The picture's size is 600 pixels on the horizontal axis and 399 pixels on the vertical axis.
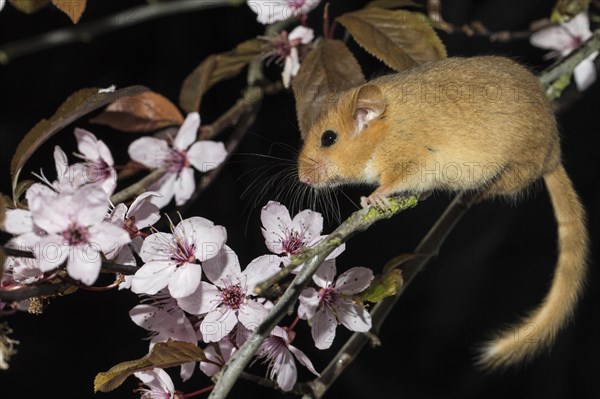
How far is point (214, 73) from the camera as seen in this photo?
1919 millimetres

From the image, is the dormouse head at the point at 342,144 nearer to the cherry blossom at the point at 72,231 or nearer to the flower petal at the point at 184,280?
the flower petal at the point at 184,280

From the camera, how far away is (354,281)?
1.38m

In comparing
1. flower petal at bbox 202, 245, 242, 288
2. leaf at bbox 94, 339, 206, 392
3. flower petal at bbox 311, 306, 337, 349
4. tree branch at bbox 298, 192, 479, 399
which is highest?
flower petal at bbox 202, 245, 242, 288

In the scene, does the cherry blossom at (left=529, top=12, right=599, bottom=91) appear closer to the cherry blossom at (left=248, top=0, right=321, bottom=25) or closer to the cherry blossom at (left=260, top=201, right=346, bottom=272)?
the cherry blossom at (left=248, top=0, right=321, bottom=25)

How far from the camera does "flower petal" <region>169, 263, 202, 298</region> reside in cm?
124

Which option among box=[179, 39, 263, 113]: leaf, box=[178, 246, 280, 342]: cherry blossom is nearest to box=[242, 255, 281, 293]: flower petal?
box=[178, 246, 280, 342]: cherry blossom

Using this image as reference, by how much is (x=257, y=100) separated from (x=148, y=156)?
46cm

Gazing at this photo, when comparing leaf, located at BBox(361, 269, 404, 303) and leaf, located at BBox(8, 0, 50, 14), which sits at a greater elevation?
leaf, located at BBox(8, 0, 50, 14)

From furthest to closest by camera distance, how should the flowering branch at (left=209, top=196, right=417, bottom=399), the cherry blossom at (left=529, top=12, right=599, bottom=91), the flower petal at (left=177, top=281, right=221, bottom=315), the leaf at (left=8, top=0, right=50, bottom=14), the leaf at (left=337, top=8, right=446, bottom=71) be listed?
the cherry blossom at (left=529, top=12, right=599, bottom=91) < the leaf at (left=337, top=8, right=446, bottom=71) < the leaf at (left=8, top=0, right=50, bottom=14) < the flower petal at (left=177, top=281, right=221, bottom=315) < the flowering branch at (left=209, top=196, right=417, bottom=399)

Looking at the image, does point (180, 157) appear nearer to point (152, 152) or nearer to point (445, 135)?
point (152, 152)

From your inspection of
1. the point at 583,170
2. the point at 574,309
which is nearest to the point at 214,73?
the point at 574,309

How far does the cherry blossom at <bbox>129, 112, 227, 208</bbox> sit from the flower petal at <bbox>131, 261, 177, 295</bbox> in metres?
0.57

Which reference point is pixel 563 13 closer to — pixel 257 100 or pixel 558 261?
pixel 558 261

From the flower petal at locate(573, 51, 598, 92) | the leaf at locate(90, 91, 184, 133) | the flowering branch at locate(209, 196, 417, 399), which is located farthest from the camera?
the flower petal at locate(573, 51, 598, 92)
